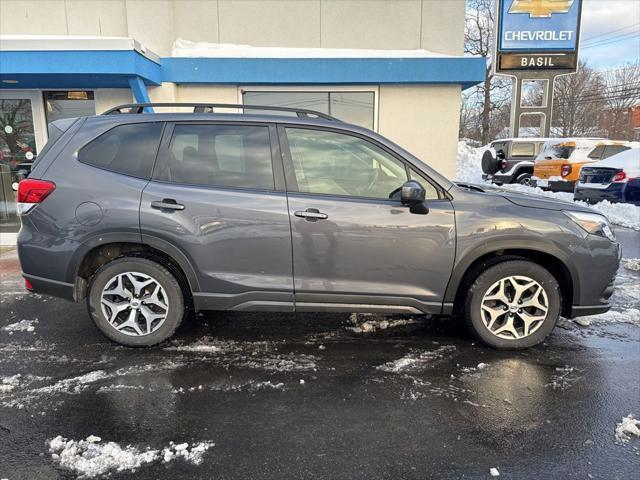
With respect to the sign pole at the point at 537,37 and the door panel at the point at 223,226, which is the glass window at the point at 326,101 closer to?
the door panel at the point at 223,226

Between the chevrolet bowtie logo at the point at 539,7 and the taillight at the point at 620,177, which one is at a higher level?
the chevrolet bowtie logo at the point at 539,7

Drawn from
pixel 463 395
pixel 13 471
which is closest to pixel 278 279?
pixel 463 395

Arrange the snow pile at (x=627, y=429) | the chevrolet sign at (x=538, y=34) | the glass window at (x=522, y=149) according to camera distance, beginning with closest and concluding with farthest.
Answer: the snow pile at (x=627, y=429), the chevrolet sign at (x=538, y=34), the glass window at (x=522, y=149)

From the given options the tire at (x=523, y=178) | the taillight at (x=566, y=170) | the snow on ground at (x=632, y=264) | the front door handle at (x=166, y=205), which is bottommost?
the snow on ground at (x=632, y=264)

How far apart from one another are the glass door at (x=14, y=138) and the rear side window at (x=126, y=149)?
5733 millimetres

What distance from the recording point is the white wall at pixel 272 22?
8.53 metres

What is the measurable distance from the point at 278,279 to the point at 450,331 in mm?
1740

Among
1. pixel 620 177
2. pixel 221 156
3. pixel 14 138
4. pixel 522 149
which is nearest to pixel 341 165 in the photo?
pixel 221 156

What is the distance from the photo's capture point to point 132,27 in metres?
8.47

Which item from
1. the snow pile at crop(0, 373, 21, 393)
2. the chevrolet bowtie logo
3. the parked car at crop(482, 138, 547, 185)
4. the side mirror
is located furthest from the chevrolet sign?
the snow pile at crop(0, 373, 21, 393)

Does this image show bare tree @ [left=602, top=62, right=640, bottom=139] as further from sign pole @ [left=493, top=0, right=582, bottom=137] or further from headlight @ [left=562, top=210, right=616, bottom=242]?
headlight @ [left=562, top=210, right=616, bottom=242]

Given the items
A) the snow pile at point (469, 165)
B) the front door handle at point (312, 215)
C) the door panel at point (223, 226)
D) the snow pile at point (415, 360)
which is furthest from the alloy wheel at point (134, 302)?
the snow pile at point (469, 165)

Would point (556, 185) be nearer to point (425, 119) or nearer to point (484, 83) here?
point (425, 119)

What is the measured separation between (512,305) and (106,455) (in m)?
3.09
